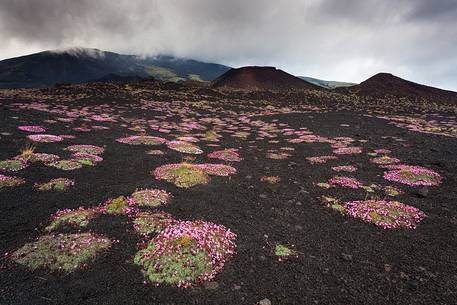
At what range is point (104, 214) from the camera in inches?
444

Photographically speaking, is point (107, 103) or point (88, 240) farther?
point (107, 103)

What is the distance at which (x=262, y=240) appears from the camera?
10.3m

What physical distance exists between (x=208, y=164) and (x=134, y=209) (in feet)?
25.2

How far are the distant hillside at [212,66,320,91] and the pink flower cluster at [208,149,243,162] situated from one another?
8885 cm

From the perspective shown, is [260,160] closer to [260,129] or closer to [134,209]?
[134,209]

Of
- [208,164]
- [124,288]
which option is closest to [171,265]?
[124,288]

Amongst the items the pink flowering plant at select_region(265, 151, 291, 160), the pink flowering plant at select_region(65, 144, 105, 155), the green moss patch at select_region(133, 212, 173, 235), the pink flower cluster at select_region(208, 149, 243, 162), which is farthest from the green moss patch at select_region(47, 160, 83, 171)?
the pink flowering plant at select_region(265, 151, 291, 160)

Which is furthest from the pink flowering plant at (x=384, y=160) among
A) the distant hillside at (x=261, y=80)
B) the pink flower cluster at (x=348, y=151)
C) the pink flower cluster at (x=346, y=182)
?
the distant hillside at (x=261, y=80)

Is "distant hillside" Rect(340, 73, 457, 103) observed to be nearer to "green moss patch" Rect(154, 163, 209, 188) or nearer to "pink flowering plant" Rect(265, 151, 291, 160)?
"pink flowering plant" Rect(265, 151, 291, 160)

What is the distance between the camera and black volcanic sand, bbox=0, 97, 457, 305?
7578 millimetres

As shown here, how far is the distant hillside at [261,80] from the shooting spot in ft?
369

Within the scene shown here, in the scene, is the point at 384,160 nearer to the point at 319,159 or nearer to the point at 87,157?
the point at 319,159

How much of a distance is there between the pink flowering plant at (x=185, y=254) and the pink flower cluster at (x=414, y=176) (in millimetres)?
11287

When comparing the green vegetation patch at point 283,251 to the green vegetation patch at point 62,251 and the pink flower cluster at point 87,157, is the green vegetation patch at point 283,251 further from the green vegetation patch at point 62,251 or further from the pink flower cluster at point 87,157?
the pink flower cluster at point 87,157
